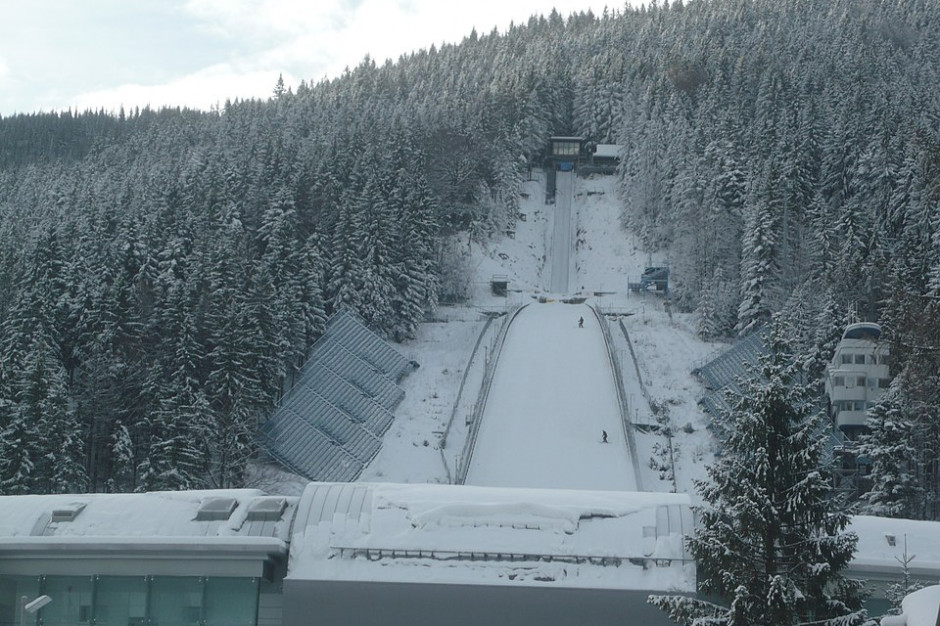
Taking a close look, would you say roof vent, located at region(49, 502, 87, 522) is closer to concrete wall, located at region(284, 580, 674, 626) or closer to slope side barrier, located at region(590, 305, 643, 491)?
concrete wall, located at region(284, 580, 674, 626)

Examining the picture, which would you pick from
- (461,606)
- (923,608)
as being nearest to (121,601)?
(461,606)

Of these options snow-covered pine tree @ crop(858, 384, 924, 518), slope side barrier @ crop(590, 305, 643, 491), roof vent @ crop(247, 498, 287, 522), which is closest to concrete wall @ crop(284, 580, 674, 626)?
roof vent @ crop(247, 498, 287, 522)

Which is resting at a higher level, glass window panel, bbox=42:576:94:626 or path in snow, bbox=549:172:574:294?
path in snow, bbox=549:172:574:294

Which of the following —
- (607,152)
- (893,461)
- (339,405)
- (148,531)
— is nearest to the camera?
(148,531)

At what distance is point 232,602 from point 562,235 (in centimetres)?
7487

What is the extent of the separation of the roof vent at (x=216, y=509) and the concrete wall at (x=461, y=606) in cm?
268

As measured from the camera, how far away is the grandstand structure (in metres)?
51.7

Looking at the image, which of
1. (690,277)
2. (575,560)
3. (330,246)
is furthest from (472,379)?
(575,560)

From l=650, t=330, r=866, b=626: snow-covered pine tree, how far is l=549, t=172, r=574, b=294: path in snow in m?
68.6

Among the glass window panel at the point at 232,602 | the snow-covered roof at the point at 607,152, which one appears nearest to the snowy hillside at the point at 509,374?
the snow-covered roof at the point at 607,152

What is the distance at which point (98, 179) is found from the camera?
9706cm

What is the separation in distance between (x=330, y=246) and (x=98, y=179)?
38.0 metres

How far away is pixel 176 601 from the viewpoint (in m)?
24.0

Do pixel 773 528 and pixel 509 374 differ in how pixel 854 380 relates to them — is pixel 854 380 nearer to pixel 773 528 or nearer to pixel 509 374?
pixel 509 374
